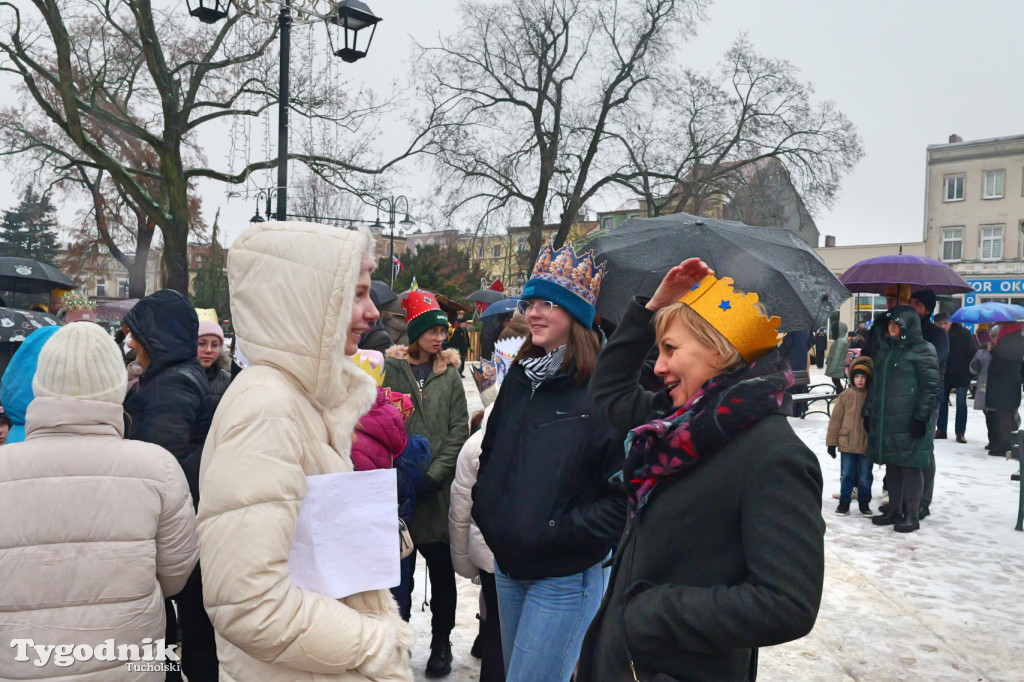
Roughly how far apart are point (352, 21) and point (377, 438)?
7700 millimetres

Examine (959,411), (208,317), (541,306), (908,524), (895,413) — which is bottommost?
(908,524)

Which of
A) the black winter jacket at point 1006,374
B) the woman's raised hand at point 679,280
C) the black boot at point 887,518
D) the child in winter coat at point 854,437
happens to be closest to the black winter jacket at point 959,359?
the black winter jacket at point 1006,374

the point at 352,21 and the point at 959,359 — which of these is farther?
the point at 959,359

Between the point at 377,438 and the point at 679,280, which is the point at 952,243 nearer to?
the point at 679,280

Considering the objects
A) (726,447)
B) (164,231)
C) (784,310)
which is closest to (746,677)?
(726,447)

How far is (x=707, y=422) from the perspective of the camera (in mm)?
1885

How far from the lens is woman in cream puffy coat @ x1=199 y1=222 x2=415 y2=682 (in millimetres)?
1799

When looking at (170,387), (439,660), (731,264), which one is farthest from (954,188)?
(170,387)

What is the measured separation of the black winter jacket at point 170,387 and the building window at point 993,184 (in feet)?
180

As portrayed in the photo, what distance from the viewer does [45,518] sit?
2.36 meters

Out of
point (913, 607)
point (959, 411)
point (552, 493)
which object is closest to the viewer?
point (552, 493)

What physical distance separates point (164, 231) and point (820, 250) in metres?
45.9

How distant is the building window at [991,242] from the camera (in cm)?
4794

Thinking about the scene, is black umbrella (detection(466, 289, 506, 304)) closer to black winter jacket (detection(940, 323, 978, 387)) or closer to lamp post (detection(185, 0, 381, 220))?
lamp post (detection(185, 0, 381, 220))
